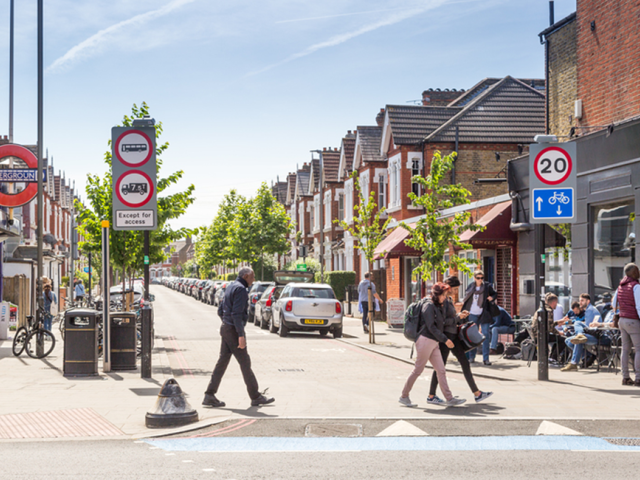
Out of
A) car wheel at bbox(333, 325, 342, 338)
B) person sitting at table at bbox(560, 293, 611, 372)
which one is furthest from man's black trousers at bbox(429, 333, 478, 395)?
car wheel at bbox(333, 325, 342, 338)

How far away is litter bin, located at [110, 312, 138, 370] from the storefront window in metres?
9.53

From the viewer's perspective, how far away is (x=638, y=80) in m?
15.5

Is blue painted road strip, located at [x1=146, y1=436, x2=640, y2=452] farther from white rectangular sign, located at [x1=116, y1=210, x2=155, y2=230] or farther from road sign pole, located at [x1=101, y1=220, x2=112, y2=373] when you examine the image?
road sign pole, located at [x1=101, y1=220, x2=112, y2=373]

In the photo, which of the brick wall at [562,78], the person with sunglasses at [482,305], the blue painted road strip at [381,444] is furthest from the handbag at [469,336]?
the brick wall at [562,78]

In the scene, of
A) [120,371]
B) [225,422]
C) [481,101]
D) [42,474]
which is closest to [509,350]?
[120,371]

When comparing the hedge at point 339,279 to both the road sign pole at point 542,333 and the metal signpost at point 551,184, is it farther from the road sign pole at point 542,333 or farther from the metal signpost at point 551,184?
the metal signpost at point 551,184

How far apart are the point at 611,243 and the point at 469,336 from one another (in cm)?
705

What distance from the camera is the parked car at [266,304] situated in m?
26.1

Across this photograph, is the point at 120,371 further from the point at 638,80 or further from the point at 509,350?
the point at 638,80

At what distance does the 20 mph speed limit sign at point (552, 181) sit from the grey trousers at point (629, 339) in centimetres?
199

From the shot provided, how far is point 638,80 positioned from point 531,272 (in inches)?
222

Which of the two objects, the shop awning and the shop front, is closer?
the shop front

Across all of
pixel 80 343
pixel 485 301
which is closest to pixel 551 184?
pixel 485 301

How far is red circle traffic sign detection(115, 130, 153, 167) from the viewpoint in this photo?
12797 millimetres
